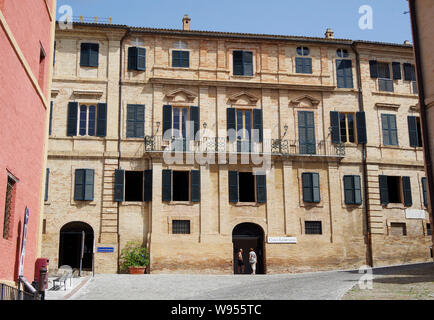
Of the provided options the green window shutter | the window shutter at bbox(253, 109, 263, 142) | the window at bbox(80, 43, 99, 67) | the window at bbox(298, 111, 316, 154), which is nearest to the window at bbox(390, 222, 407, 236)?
the window at bbox(298, 111, 316, 154)

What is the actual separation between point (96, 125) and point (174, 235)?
22.9ft

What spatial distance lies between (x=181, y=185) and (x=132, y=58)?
24.1ft

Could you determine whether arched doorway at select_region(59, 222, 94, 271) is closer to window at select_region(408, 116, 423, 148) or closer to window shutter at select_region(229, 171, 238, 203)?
window shutter at select_region(229, 171, 238, 203)

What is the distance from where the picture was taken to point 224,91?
30609mm

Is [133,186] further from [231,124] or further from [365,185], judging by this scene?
[365,185]

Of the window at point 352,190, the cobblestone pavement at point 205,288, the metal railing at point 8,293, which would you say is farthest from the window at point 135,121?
the metal railing at point 8,293

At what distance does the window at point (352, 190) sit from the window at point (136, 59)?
12615mm

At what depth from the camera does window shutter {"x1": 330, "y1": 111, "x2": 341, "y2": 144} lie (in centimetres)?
3102

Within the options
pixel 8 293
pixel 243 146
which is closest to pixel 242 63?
pixel 243 146

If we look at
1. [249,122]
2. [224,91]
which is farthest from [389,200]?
[224,91]

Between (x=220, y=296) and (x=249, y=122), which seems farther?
(x=249, y=122)

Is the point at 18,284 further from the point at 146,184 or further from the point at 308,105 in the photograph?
the point at 308,105

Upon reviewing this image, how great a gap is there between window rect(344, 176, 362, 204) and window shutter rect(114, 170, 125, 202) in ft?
39.1
